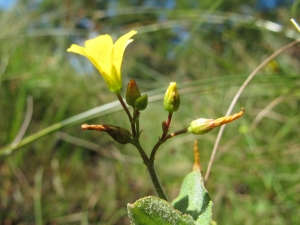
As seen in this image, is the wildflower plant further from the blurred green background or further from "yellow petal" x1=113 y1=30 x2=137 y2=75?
the blurred green background

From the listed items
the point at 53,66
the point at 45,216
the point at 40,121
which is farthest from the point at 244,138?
the point at 53,66

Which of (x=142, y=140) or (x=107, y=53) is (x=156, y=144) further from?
(x=142, y=140)

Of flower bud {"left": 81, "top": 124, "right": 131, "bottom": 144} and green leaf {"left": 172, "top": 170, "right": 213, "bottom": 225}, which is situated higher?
flower bud {"left": 81, "top": 124, "right": 131, "bottom": 144}

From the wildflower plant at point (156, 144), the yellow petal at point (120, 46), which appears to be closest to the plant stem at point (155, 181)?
the wildflower plant at point (156, 144)

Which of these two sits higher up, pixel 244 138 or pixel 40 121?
pixel 40 121

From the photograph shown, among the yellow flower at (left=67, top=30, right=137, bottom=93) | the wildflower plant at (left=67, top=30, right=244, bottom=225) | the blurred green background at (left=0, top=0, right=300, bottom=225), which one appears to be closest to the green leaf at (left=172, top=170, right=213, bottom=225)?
the wildflower plant at (left=67, top=30, right=244, bottom=225)

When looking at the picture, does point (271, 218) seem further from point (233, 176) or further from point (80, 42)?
point (80, 42)

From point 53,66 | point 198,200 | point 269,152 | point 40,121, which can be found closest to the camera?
point 198,200

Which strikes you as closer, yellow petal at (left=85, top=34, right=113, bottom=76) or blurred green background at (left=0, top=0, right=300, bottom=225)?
yellow petal at (left=85, top=34, right=113, bottom=76)
